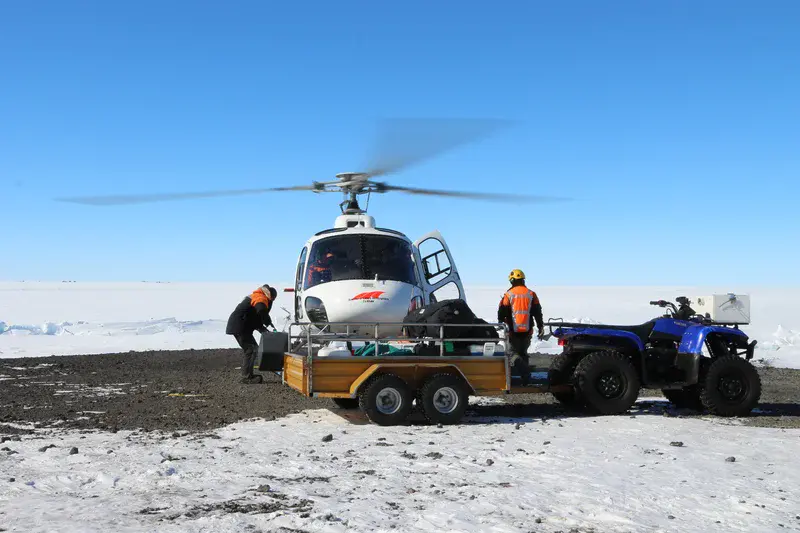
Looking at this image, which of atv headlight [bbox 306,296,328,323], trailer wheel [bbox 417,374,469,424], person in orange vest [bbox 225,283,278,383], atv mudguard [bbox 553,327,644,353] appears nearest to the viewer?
trailer wheel [bbox 417,374,469,424]

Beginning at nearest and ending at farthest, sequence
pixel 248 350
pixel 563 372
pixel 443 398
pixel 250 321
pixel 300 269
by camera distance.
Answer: pixel 443 398
pixel 563 372
pixel 300 269
pixel 250 321
pixel 248 350

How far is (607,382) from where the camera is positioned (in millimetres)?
9320

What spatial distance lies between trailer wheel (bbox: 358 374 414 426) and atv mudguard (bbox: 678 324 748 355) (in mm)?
3538

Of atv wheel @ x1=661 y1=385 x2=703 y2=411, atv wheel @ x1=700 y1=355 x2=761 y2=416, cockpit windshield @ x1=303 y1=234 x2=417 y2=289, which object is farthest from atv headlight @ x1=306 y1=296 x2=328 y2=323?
atv wheel @ x1=700 y1=355 x2=761 y2=416

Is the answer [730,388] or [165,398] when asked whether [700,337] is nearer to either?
[730,388]

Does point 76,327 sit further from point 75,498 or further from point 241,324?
point 75,498

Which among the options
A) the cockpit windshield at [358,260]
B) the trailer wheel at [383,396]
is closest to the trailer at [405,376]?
the trailer wheel at [383,396]

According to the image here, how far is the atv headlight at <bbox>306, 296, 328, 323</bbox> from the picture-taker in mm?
11141

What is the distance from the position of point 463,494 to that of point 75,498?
8.75 feet

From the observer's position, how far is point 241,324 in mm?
13273

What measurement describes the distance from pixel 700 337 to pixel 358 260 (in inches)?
189

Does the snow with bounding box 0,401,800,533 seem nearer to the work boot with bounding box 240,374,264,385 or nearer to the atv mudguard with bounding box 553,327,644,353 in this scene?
the atv mudguard with bounding box 553,327,644,353

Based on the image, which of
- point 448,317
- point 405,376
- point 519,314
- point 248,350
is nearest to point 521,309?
point 519,314

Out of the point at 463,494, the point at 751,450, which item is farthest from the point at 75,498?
the point at 751,450
